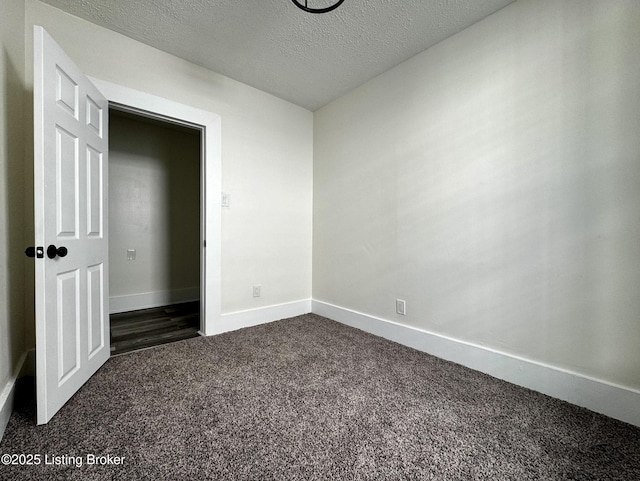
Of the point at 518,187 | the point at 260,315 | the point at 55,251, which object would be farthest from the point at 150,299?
the point at 518,187

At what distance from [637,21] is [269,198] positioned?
2.78 metres

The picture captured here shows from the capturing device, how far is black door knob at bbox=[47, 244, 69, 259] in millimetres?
1398

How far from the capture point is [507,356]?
1.83 m

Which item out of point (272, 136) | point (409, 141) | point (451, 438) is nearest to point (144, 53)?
point (272, 136)

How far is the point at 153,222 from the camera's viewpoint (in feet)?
12.3

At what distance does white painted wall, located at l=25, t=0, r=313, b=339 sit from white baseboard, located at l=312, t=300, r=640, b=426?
4.21ft

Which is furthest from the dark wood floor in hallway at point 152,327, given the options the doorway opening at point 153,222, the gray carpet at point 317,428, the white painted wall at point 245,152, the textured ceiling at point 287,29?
the textured ceiling at point 287,29

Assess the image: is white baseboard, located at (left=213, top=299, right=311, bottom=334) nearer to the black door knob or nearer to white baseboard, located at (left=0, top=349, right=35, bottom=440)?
white baseboard, located at (left=0, top=349, right=35, bottom=440)

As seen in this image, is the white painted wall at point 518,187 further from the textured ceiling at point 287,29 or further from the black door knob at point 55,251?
the black door knob at point 55,251

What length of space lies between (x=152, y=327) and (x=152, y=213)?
1.61m

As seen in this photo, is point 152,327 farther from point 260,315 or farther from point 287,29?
point 287,29

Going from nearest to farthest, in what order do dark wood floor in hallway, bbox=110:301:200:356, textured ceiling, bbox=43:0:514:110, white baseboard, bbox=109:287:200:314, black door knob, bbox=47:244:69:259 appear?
black door knob, bbox=47:244:69:259 → textured ceiling, bbox=43:0:514:110 → dark wood floor in hallway, bbox=110:301:200:356 → white baseboard, bbox=109:287:200:314

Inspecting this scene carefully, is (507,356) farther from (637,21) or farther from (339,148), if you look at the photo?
(339,148)

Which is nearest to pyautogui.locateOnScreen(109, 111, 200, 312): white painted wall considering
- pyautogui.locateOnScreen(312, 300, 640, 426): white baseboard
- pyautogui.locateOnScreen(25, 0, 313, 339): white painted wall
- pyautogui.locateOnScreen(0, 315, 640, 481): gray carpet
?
pyautogui.locateOnScreen(25, 0, 313, 339): white painted wall
